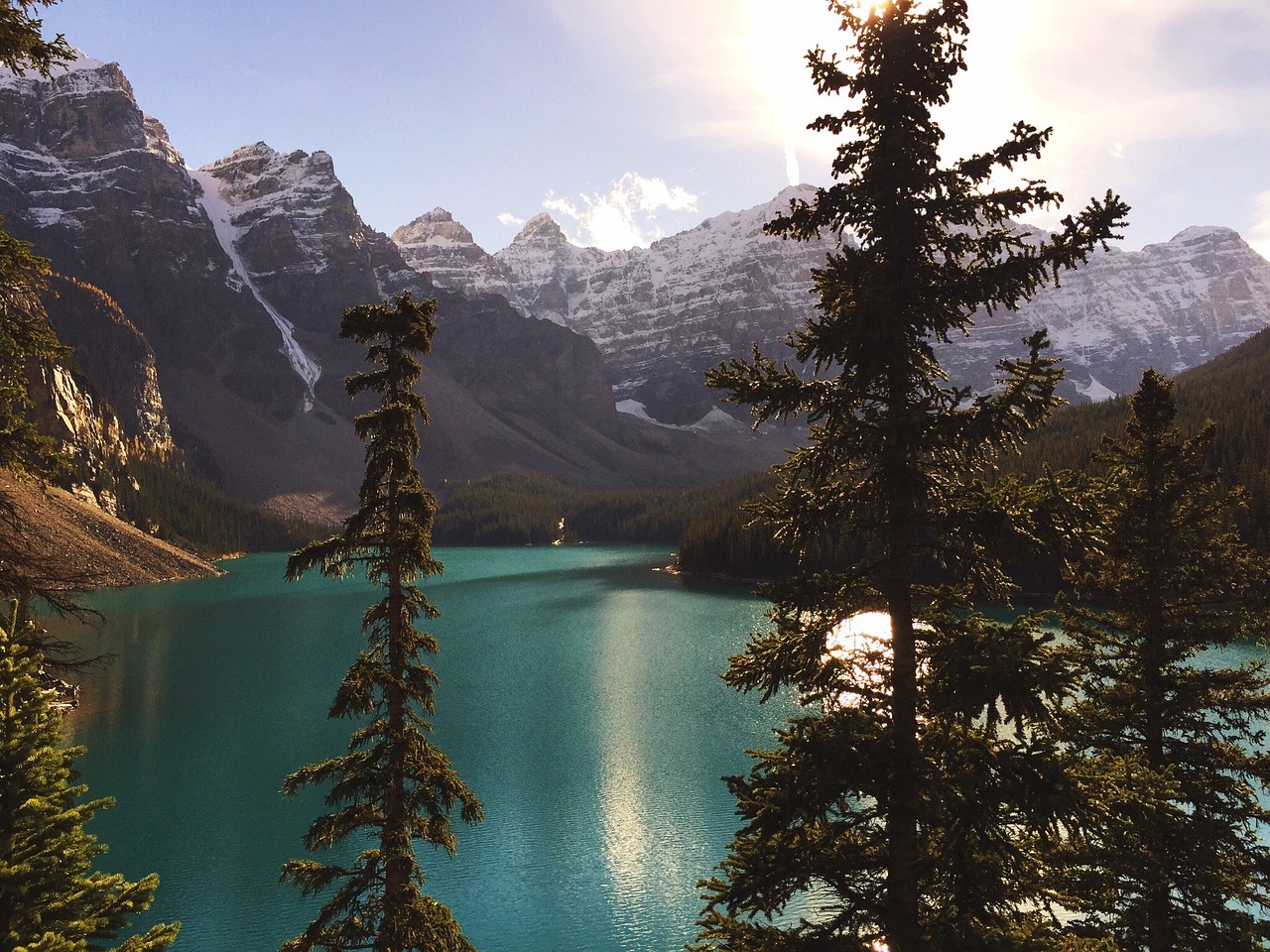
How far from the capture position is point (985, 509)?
7770 millimetres

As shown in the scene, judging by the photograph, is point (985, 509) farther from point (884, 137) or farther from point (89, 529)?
point (89, 529)

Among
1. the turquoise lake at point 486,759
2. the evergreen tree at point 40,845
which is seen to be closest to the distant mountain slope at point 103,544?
the turquoise lake at point 486,759

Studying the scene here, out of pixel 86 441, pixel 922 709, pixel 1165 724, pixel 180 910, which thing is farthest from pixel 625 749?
pixel 86 441

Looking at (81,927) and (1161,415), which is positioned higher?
(1161,415)

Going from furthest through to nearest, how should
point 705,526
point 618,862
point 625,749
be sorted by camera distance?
1. point 705,526
2. point 625,749
3. point 618,862

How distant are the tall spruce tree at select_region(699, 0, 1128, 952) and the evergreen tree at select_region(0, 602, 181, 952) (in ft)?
25.1

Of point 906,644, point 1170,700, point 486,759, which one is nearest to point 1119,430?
point 486,759

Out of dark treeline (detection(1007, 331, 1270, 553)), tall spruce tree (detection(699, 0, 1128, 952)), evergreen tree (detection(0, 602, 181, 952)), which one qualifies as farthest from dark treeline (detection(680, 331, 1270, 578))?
evergreen tree (detection(0, 602, 181, 952))

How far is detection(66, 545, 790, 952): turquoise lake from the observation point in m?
26.3

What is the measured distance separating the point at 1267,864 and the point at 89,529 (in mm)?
130638

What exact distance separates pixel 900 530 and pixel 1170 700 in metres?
8.08

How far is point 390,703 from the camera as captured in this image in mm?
14336

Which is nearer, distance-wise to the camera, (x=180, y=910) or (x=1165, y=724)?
(x=1165, y=724)

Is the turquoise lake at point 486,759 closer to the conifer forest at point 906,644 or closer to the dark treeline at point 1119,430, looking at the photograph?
the conifer forest at point 906,644
